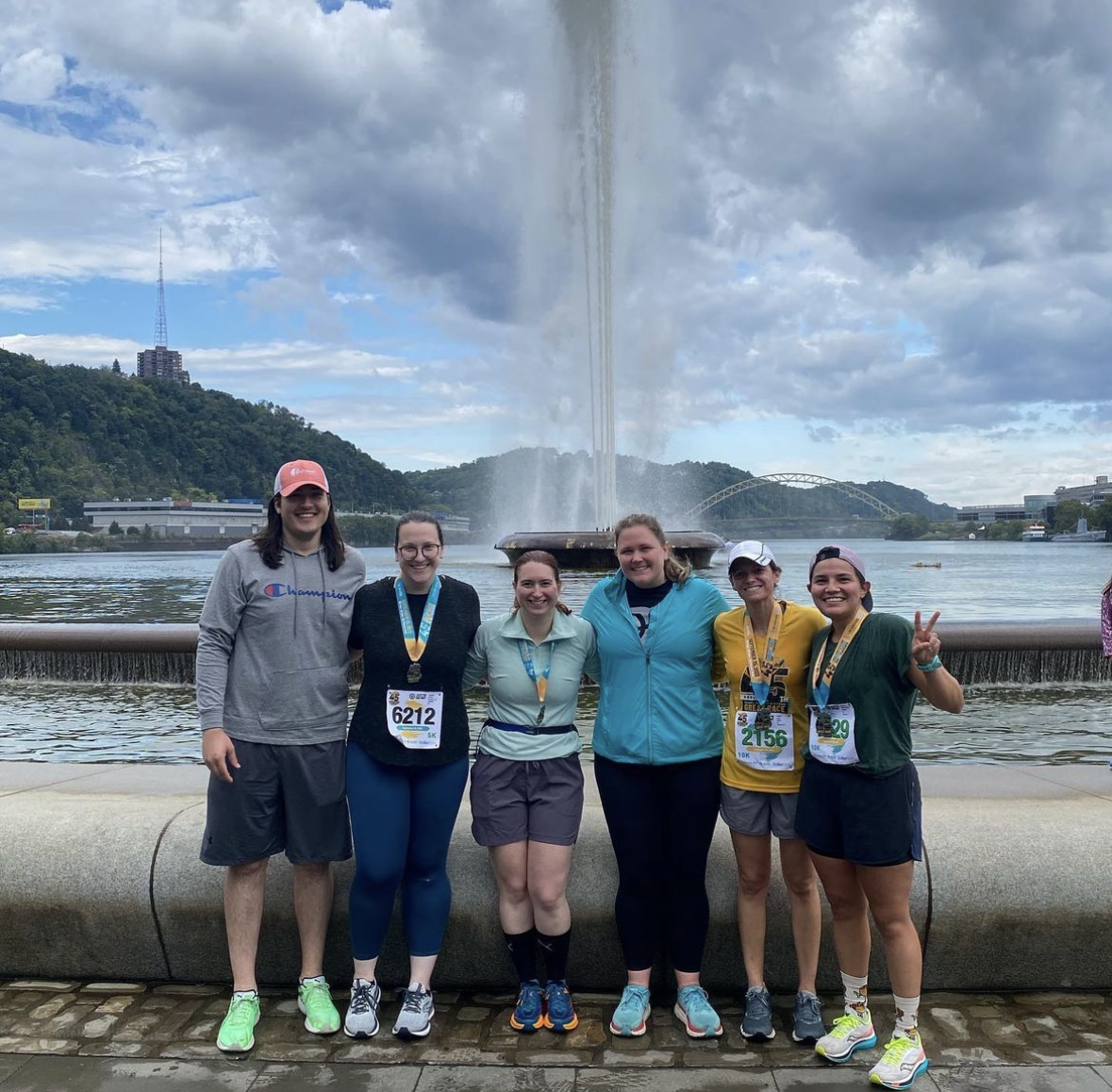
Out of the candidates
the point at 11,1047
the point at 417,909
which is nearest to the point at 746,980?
the point at 417,909

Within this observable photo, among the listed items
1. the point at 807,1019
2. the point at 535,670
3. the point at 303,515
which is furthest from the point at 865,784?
the point at 303,515

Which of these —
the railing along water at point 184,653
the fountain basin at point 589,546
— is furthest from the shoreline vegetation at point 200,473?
the railing along water at point 184,653

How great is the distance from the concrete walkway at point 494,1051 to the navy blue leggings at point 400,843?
348 mm

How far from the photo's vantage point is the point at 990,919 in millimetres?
3764

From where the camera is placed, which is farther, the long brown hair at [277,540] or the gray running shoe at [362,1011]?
the long brown hair at [277,540]

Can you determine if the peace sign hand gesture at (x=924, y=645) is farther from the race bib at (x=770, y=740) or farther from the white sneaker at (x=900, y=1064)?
the white sneaker at (x=900, y=1064)

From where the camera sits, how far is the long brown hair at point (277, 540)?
3.75 m

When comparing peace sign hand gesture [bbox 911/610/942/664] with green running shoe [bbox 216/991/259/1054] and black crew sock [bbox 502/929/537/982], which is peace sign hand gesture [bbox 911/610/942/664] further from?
green running shoe [bbox 216/991/259/1054]

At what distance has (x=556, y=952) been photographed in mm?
3703

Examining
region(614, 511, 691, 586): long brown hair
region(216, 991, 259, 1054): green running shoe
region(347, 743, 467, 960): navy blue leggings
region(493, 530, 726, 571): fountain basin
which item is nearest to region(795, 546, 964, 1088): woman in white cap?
region(614, 511, 691, 586): long brown hair

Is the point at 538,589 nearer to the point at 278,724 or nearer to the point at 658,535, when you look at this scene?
the point at 658,535

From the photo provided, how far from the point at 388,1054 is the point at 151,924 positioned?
3.87 feet

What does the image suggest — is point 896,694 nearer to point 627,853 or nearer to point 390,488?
point 627,853

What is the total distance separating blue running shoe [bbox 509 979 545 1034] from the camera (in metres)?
3.59
